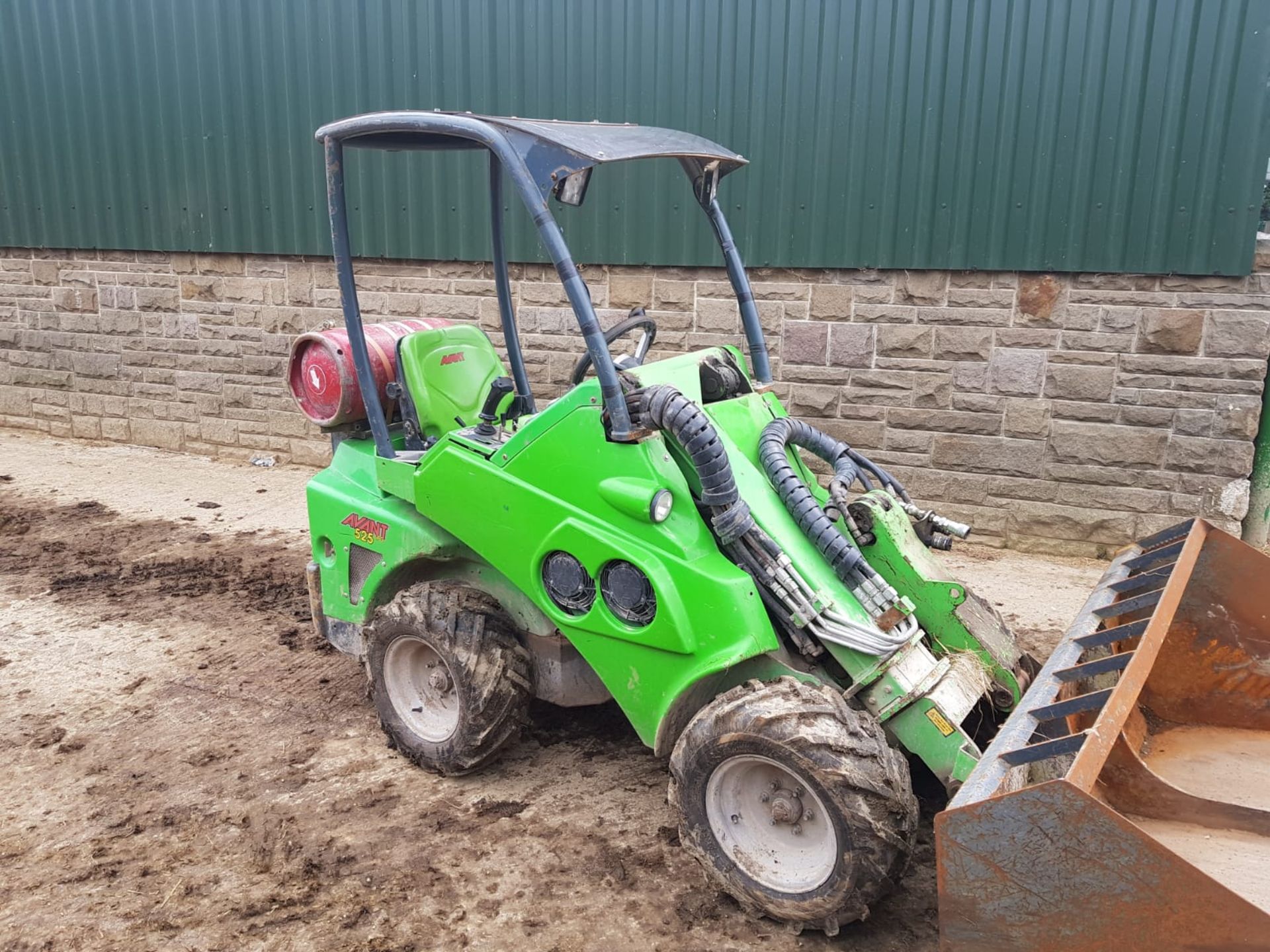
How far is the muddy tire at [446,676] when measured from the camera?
3.46 m

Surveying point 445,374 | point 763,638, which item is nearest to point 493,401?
point 445,374

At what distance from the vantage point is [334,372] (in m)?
3.94

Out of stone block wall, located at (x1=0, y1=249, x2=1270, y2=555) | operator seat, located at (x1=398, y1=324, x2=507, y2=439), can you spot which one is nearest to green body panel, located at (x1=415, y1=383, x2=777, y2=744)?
operator seat, located at (x1=398, y1=324, x2=507, y2=439)

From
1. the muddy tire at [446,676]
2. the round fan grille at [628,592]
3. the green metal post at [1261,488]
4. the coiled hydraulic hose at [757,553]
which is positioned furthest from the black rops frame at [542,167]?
the green metal post at [1261,488]

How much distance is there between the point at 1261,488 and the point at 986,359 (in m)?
1.62

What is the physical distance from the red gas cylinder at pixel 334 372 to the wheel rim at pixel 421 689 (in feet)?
3.07

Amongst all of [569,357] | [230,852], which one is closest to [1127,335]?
[569,357]

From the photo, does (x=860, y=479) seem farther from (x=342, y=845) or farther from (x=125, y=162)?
(x=125, y=162)

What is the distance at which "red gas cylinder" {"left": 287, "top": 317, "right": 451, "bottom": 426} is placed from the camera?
3.95m

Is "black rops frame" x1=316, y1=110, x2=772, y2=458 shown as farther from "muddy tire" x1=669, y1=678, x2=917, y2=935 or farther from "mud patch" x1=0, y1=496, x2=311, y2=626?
"mud patch" x1=0, y1=496, x2=311, y2=626

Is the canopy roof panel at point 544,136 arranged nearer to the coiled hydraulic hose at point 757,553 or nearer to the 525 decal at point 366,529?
the coiled hydraulic hose at point 757,553

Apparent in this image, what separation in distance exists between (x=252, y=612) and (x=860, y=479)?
125 inches

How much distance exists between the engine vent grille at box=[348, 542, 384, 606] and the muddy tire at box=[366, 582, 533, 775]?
0.75ft

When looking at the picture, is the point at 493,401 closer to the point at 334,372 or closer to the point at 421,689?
the point at 334,372
